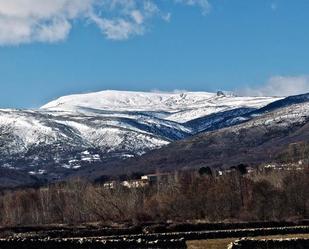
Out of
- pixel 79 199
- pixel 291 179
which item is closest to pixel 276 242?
pixel 291 179

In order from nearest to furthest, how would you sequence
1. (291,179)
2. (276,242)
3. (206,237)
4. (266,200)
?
(276,242) → (206,237) → (266,200) → (291,179)

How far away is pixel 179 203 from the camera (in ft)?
405

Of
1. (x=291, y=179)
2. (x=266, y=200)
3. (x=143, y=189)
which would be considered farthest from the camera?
(x=143, y=189)

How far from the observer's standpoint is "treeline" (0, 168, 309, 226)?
379 feet

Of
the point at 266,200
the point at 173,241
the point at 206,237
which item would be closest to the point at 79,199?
the point at 266,200

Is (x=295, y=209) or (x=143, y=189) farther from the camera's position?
(x=143, y=189)

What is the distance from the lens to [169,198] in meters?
127

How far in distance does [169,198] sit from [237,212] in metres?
14.8

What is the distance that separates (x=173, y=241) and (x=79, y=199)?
9834 centimetres

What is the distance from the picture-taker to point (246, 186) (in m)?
132

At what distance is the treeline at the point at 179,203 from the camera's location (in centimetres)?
11544

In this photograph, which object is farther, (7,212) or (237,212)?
(7,212)

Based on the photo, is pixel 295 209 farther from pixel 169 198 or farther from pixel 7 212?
pixel 7 212

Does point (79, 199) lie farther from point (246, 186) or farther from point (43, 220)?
point (246, 186)
